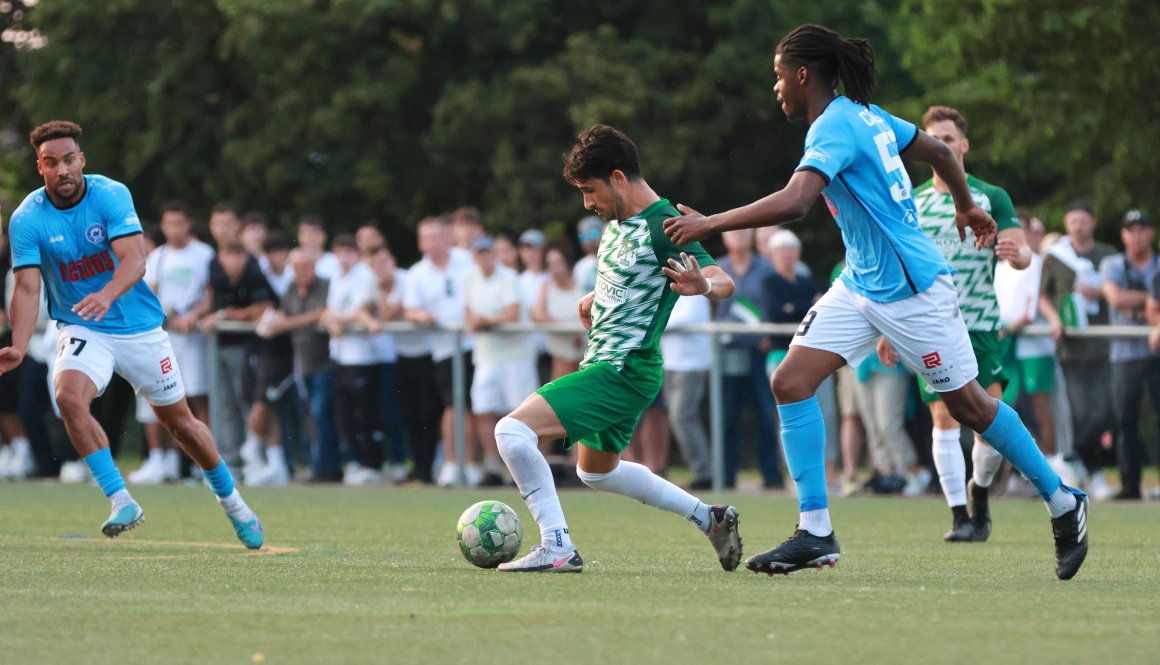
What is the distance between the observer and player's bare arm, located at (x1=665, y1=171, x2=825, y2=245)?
769 cm

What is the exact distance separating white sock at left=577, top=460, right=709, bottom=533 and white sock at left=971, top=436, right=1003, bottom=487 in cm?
267

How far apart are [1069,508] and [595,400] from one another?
2.04 metres

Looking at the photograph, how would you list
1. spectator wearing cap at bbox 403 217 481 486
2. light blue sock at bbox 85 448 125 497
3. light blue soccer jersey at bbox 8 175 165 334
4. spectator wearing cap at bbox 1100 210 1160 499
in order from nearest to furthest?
1. light blue soccer jersey at bbox 8 175 165 334
2. light blue sock at bbox 85 448 125 497
3. spectator wearing cap at bbox 1100 210 1160 499
4. spectator wearing cap at bbox 403 217 481 486

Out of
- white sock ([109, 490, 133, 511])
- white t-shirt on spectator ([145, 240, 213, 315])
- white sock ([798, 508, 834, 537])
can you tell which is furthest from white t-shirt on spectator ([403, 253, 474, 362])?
white sock ([798, 508, 834, 537])

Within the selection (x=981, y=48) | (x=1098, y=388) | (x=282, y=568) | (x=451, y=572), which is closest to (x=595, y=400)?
(x=451, y=572)

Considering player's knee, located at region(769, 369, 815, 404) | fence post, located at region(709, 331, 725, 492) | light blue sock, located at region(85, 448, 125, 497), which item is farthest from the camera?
fence post, located at region(709, 331, 725, 492)

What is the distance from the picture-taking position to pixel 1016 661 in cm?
582

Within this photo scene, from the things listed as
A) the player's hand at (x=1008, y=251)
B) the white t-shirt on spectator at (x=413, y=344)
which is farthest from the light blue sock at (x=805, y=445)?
the white t-shirt on spectator at (x=413, y=344)

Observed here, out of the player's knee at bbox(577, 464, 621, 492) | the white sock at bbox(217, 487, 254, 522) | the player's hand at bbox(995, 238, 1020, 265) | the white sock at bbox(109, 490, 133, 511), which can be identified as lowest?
the white sock at bbox(217, 487, 254, 522)

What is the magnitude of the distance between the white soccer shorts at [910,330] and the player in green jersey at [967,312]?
247 centimetres

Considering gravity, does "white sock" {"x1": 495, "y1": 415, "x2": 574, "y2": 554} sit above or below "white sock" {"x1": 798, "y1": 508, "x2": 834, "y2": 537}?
above

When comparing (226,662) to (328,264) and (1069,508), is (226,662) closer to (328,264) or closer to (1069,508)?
(1069,508)

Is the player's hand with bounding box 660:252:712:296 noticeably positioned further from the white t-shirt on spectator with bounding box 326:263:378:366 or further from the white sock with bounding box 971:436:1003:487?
the white t-shirt on spectator with bounding box 326:263:378:366

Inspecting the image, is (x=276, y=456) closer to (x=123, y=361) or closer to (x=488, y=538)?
(x=123, y=361)
